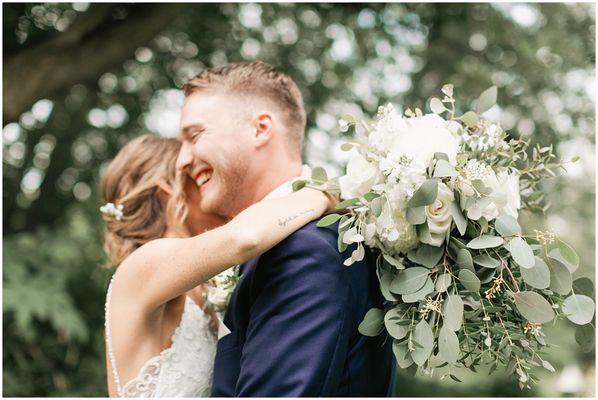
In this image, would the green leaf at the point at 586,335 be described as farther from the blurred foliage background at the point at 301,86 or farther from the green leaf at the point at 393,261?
the blurred foliage background at the point at 301,86

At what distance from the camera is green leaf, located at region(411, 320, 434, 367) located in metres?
1.87

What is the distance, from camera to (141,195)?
336cm

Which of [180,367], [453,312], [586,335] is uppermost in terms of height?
[453,312]

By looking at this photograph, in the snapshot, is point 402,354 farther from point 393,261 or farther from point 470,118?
point 470,118

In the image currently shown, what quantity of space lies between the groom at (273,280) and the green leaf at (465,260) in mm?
327

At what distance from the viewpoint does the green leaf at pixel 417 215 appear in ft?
6.29

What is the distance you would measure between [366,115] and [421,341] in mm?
5382

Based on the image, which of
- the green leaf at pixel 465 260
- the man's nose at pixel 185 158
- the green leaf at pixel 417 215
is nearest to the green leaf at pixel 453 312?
the green leaf at pixel 465 260

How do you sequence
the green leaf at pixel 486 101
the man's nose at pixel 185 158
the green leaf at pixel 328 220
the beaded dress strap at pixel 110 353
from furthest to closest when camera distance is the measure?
1. the man's nose at pixel 185 158
2. the beaded dress strap at pixel 110 353
3. the green leaf at pixel 486 101
4. the green leaf at pixel 328 220

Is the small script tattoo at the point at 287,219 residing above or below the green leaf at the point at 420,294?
above

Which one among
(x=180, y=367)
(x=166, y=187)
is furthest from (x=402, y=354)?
(x=166, y=187)

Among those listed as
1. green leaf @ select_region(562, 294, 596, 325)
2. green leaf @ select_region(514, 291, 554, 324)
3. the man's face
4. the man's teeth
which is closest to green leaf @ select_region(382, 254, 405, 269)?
green leaf @ select_region(514, 291, 554, 324)

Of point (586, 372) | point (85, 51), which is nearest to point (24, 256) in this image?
point (85, 51)

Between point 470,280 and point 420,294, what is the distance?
14cm
